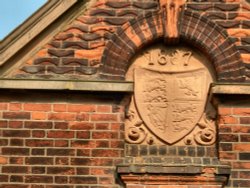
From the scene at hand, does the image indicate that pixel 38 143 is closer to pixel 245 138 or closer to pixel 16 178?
pixel 16 178

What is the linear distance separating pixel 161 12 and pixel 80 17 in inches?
35.9

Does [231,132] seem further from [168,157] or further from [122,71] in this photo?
[122,71]

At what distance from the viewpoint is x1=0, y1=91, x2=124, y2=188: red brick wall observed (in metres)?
7.48

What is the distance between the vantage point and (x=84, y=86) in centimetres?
777

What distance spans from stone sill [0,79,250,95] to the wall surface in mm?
49

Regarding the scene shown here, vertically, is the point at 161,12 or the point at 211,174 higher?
the point at 161,12

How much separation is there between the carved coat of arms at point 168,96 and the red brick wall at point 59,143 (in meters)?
0.32

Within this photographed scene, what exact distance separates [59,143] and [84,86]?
665 mm

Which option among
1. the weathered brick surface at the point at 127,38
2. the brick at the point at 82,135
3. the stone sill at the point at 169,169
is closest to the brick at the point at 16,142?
the brick at the point at 82,135

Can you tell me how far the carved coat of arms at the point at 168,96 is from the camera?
7867mm

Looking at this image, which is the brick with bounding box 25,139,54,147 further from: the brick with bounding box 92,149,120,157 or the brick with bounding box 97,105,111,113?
the brick with bounding box 97,105,111,113

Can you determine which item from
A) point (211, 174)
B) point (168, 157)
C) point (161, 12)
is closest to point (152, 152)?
point (168, 157)

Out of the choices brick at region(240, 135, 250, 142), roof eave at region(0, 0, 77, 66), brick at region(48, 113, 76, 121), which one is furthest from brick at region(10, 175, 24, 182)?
brick at region(240, 135, 250, 142)

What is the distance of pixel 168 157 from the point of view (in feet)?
25.2
